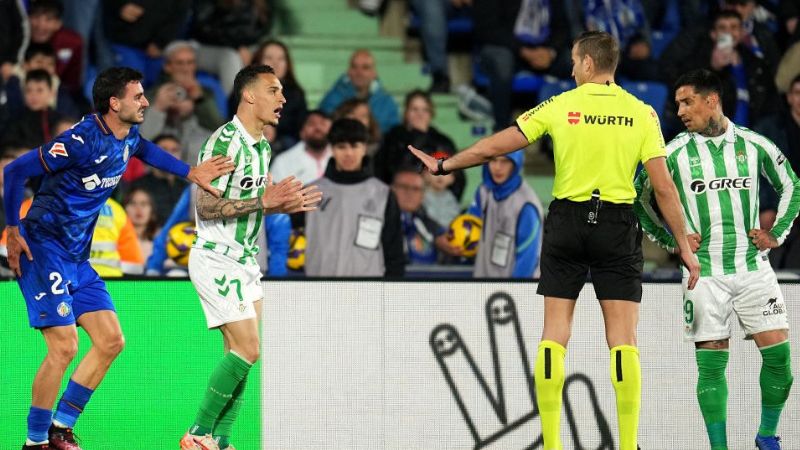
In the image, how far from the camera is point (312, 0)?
1580 centimetres

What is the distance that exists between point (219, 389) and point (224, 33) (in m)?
6.69

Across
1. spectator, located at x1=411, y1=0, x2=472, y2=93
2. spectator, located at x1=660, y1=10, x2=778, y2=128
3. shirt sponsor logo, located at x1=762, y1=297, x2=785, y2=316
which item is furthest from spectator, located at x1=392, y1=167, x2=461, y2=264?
shirt sponsor logo, located at x1=762, y1=297, x2=785, y2=316

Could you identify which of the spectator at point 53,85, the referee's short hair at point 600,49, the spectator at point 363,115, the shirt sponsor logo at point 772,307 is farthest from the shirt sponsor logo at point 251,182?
the spectator at point 53,85

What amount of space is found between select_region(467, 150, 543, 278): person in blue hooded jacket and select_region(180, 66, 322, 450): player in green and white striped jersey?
248 centimetres

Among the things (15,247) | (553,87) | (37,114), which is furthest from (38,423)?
(553,87)

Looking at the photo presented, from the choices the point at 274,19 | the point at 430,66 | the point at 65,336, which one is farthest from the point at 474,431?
the point at 274,19

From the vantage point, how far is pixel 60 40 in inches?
534

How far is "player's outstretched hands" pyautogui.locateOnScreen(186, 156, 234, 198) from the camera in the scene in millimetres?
8070

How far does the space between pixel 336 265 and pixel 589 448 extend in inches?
90.2

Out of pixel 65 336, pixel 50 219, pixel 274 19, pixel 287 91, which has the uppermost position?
pixel 274 19

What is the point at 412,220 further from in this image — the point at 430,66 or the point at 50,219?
the point at 50,219

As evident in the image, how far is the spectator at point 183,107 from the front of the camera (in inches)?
512

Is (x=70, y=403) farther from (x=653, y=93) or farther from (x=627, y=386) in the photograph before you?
(x=653, y=93)

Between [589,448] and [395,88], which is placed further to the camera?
[395,88]
